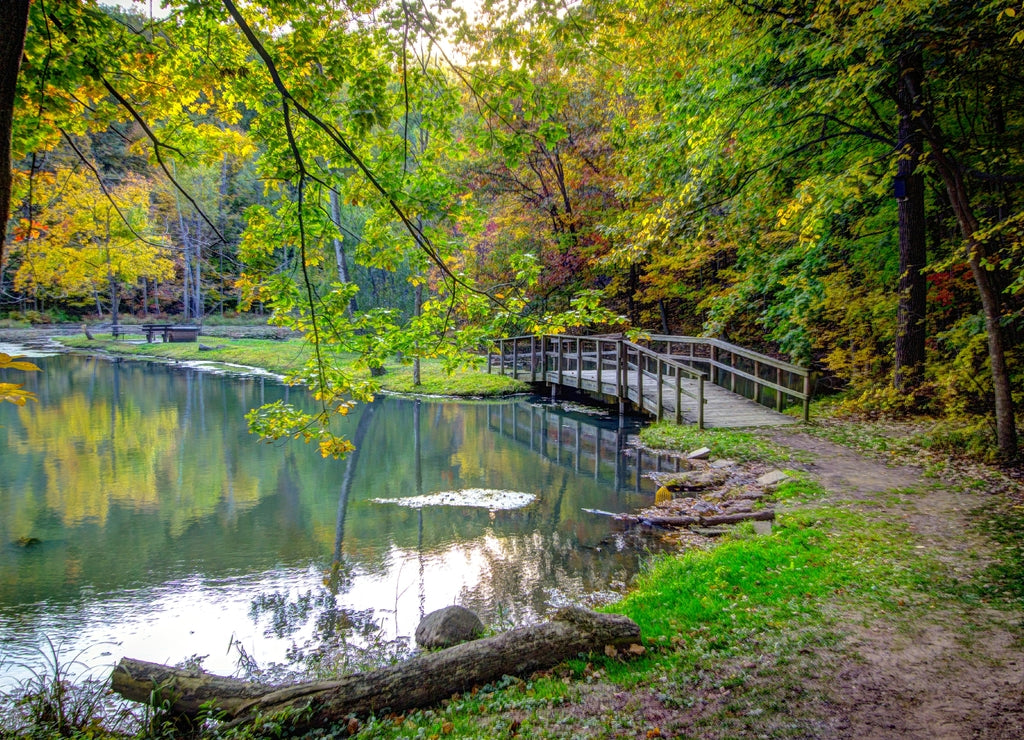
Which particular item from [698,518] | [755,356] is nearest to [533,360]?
[755,356]

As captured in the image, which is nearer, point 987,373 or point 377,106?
point 377,106

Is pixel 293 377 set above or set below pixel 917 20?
below

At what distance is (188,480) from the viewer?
9977 mm

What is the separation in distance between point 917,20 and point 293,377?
728 cm

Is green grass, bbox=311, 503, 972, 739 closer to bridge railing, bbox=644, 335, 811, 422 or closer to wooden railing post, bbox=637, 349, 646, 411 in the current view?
bridge railing, bbox=644, 335, 811, 422

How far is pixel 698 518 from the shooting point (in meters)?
7.01

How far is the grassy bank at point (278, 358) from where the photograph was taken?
1922 centimetres

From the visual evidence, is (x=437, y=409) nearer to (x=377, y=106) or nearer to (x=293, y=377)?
(x=293, y=377)

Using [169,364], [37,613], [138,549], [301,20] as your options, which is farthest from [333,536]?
[169,364]

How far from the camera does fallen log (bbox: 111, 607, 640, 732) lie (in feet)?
10.9

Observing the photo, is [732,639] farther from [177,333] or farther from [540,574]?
[177,333]

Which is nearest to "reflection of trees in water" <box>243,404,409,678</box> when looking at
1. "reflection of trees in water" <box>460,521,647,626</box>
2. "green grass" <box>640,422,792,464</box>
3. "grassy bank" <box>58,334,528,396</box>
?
"reflection of trees in water" <box>460,521,647,626</box>

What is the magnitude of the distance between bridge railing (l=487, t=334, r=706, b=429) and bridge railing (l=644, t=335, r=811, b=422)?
1.73 ft

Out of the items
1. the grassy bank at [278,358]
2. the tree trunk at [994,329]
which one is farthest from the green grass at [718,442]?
the grassy bank at [278,358]
